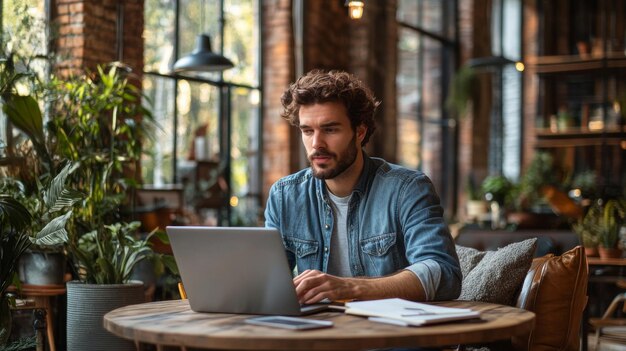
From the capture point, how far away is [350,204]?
9.94 feet

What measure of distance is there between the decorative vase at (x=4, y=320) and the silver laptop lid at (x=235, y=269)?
2042 mm

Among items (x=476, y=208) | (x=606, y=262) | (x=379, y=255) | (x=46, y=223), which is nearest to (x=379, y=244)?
(x=379, y=255)

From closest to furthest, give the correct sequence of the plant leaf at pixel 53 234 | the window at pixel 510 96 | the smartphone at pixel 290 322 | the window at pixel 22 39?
the smartphone at pixel 290 322 < the plant leaf at pixel 53 234 < the window at pixel 22 39 < the window at pixel 510 96

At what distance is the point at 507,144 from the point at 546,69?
2.08 m

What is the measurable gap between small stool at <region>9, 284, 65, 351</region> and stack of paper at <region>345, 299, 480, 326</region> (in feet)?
9.46

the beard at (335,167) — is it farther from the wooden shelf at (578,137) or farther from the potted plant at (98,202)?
the wooden shelf at (578,137)

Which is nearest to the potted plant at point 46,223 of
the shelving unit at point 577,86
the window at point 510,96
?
the shelving unit at point 577,86

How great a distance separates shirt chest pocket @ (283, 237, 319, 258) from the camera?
3023 mm

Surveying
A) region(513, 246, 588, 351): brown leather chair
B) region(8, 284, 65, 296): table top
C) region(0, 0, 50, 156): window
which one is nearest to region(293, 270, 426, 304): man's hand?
region(513, 246, 588, 351): brown leather chair

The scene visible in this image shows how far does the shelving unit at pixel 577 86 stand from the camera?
12031 millimetres

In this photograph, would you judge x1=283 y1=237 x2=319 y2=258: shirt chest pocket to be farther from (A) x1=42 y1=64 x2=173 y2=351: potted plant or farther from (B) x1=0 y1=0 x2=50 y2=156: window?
(B) x1=0 y1=0 x2=50 y2=156: window

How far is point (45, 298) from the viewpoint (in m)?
5.01

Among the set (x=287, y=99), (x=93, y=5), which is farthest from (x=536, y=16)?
(x=287, y=99)

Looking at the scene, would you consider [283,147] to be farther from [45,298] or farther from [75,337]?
[75,337]
